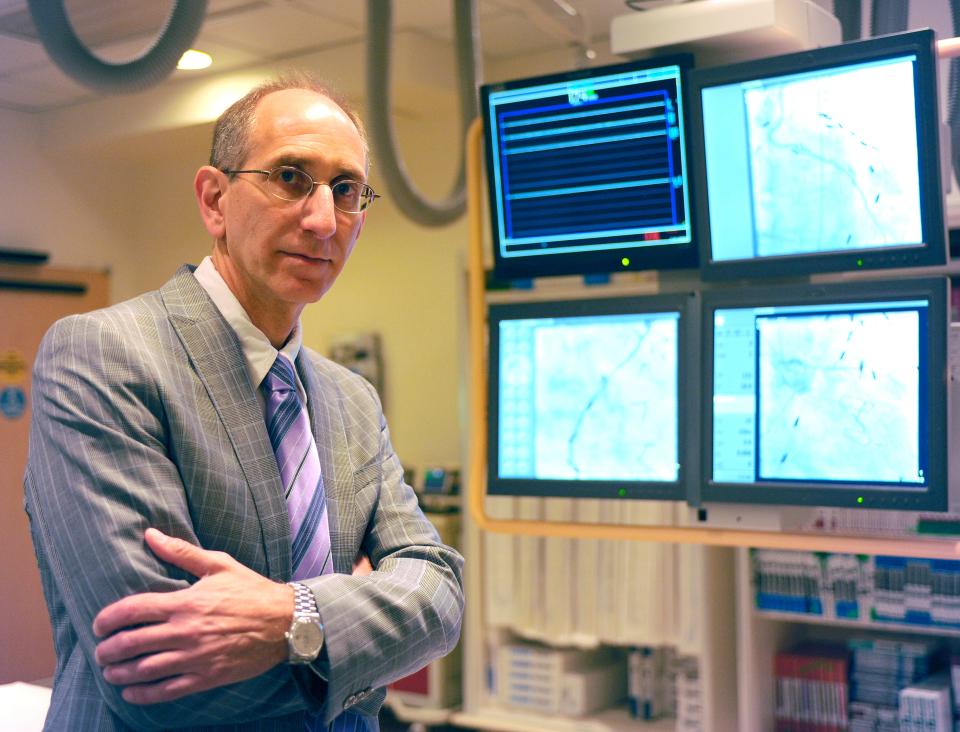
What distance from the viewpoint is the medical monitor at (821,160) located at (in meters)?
1.98

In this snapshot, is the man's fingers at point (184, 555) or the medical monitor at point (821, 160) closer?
the man's fingers at point (184, 555)

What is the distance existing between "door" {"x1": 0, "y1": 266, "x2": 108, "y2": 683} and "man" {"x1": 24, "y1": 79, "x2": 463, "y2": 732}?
4.28 meters

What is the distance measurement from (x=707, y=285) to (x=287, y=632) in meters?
1.48

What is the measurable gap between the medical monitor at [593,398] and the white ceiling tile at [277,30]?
2.14 metres

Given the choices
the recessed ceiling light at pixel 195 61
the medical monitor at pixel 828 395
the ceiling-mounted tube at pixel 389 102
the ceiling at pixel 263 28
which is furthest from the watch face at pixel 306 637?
the recessed ceiling light at pixel 195 61

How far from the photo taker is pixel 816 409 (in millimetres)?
2094

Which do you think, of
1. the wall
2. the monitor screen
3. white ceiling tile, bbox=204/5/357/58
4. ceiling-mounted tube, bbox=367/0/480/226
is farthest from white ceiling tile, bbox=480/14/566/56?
the monitor screen

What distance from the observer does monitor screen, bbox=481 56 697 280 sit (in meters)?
2.24

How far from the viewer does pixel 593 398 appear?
2.38m

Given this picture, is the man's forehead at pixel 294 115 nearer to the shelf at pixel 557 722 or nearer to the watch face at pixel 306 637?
the watch face at pixel 306 637

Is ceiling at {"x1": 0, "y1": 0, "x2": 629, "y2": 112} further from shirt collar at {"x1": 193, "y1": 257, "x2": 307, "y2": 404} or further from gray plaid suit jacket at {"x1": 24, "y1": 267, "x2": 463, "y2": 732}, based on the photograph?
gray plaid suit jacket at {"x1": 24, "y1": 267, "x2": 463, "y2": 732}

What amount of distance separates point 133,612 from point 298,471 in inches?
11.3

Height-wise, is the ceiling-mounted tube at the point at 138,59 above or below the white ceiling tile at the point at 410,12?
below

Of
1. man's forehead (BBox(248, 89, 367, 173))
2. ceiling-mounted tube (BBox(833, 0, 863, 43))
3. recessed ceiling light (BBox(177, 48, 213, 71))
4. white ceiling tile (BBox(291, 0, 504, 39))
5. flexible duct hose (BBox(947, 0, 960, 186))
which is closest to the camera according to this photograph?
man's forehead (BBox(248, 89, 367, 173))
